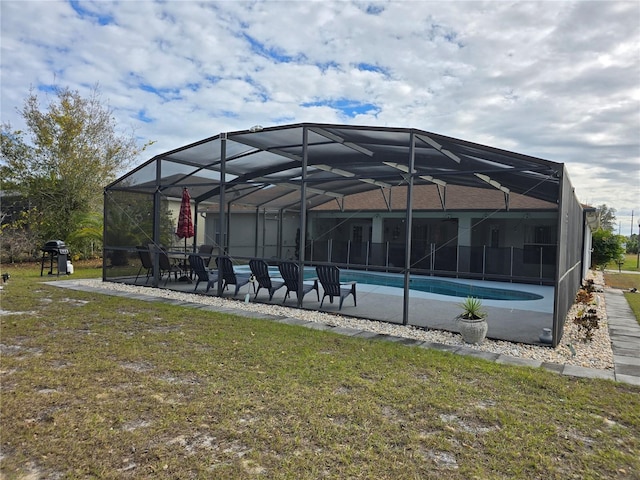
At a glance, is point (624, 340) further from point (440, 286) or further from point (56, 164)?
point (56, 164)

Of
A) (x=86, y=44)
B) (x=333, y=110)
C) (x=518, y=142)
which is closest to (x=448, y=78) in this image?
(x=333, y=110)

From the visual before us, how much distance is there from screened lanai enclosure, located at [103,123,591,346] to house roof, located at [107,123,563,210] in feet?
0.13

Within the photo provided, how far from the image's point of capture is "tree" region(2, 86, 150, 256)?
17.4 m

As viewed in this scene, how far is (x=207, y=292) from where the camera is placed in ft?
33.4

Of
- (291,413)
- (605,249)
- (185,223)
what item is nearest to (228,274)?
(185,223)

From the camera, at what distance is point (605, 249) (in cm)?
1994

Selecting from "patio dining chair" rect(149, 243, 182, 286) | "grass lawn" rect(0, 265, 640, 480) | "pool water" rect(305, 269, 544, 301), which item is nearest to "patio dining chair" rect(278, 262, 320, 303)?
"grass lawn" rect(0, 265, 640, 480)

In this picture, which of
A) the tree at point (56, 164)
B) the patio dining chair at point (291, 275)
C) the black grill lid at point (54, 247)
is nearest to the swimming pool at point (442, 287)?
the patio dining chair at point (291, 275)

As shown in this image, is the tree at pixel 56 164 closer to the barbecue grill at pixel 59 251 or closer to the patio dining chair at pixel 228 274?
the barbecue grill at pixel 59 251

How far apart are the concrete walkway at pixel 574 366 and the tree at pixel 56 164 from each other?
9.08 meters

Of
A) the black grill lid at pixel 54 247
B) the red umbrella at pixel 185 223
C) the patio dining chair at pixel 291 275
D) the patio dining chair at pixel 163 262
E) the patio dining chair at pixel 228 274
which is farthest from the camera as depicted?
the black grill lid at pixel 54 247

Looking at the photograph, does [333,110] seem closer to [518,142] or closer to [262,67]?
[262,67]

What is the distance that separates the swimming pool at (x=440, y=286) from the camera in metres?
12.8

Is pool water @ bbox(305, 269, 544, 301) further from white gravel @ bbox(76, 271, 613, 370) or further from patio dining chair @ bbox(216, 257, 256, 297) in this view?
patio dining chair @ bbox(216, 257, 256, 297)
